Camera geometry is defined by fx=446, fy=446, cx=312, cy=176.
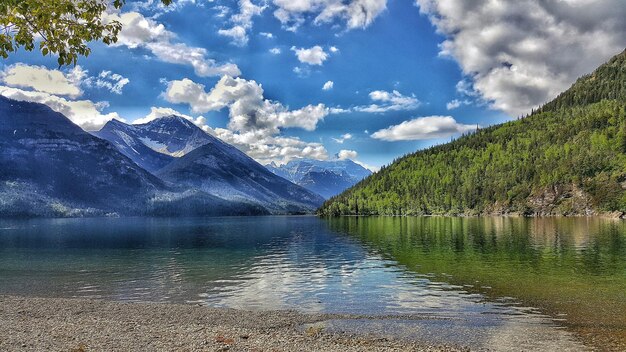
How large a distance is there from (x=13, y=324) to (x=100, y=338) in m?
9.61

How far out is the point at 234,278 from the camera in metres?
60.5

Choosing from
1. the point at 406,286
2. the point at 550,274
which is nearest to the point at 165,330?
the point at 406,286

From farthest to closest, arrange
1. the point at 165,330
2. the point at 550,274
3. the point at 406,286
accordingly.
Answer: the point at 550,274 < the point at 406,286 < the point at 165,330

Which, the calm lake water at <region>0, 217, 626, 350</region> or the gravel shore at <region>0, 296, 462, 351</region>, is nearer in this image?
the gravel shore at <region>0, 296, 462, 351</region>

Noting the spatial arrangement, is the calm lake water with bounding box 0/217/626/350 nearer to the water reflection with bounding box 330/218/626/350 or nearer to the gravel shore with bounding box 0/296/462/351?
the water reflection with bounding box 330/218/626/350

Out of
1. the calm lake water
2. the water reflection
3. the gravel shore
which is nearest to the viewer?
the gravel shore

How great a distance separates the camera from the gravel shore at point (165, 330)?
25.6 meters

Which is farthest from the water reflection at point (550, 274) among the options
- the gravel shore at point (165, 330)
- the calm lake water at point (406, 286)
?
the gravel shore at point (165, 330)

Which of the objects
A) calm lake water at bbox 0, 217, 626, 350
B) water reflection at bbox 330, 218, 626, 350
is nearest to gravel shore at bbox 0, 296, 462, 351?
calm lake water at bbox 0, 217, 626, 350

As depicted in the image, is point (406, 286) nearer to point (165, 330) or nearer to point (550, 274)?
point (550, 274)

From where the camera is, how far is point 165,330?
2991 cm

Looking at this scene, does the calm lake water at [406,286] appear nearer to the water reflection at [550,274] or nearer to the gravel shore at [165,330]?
the water reflection at [550,274]

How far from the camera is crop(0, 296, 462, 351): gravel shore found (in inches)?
1008

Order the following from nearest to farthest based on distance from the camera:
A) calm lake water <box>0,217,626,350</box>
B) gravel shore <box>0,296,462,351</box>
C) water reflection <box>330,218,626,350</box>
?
gravel shore <box>0,296,462,351</box> < calm lake water <box>0,217,626,350</box> < water reflection <box>330,218,626,350</box>
